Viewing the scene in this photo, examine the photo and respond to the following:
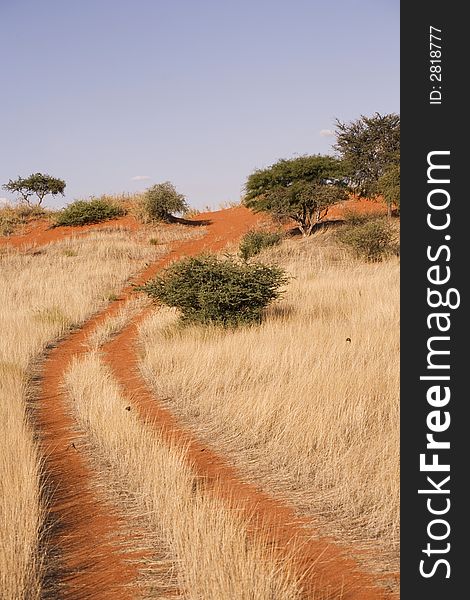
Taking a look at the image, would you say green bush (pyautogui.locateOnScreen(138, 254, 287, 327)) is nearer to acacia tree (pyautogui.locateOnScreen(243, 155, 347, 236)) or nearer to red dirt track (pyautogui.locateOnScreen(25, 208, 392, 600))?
red dirt track (pyautogui.locateOnScreen(25, 208, 392, 600))

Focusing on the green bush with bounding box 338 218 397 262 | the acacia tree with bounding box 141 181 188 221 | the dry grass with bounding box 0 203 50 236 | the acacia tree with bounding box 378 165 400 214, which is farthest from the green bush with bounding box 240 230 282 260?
the dry grass with bounding box 0 203 50 236

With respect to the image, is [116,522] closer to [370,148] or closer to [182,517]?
[182,517]

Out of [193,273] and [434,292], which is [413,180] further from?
[193,273]

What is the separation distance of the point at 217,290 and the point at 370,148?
24.7m

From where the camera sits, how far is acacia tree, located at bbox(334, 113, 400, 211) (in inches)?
1323

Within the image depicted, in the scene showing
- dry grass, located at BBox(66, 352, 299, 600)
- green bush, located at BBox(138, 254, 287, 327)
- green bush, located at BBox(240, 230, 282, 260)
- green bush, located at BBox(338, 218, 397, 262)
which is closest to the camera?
dry grass, located at BBox(66, 352, 299, 600)

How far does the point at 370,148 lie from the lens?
34.5 meters

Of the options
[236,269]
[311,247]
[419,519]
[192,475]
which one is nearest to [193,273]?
[236,269]

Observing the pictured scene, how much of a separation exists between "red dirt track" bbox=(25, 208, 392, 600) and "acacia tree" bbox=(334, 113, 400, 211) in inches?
1076

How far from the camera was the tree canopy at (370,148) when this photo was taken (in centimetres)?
3359

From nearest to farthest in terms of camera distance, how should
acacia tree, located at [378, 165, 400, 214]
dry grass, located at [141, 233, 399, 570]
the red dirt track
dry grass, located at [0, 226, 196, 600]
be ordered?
the red dirt track < dry grass, located at [0, 226, 196, 600] < dry grass, located at [141, 233, 399, 570] < acacia tree, located at [378, 165, 400, 214]

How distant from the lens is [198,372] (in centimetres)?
884

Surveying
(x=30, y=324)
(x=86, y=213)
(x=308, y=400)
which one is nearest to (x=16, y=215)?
(x=86, y=213)

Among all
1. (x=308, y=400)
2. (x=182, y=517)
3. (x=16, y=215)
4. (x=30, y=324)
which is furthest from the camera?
(x=16, y=215)
